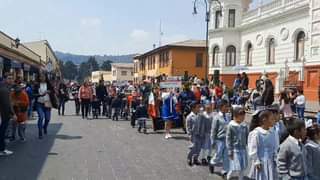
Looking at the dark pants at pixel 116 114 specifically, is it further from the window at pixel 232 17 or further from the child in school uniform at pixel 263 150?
the window at pixel 232 17

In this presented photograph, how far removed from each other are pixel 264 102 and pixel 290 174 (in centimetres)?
1174

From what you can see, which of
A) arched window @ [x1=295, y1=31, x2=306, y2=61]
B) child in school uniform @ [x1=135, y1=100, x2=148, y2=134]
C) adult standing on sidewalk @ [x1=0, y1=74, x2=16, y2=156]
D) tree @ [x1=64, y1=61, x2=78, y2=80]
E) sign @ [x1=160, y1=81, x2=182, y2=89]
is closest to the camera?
adult standing on sidewalk @ [x1=0, y1=74, x2=16, y2=156]

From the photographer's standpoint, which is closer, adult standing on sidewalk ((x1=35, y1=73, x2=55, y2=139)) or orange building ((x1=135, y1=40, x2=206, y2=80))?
adult standing on sidewalk ((x1=35, y1=73, x2=55, y2=139))

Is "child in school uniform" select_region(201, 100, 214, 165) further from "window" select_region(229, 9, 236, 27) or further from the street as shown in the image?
"window" select_region(229, 9, 236, 27)

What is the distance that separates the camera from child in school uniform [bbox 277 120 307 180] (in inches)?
273

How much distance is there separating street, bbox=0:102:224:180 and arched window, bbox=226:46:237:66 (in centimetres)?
3525

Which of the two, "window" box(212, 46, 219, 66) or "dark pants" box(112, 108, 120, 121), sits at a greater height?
"window" box(212, 46, 219, 66)

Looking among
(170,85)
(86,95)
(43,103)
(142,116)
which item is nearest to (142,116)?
(142,116)

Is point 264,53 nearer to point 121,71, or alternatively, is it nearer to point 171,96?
point 171,96

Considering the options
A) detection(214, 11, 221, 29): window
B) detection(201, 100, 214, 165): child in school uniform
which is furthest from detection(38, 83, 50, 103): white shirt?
detection(214, 11, 221, 29): window

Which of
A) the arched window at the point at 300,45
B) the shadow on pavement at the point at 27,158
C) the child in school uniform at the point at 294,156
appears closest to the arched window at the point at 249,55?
the arched window at the point at 300,45

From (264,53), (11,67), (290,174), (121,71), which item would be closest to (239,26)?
(264,53)

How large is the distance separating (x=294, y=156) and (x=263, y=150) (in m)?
0.79

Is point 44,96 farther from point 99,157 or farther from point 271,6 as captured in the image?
point 271,6
